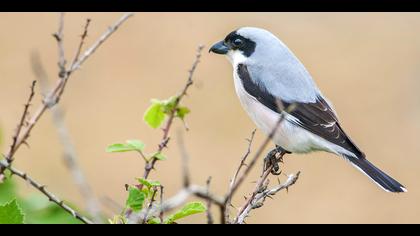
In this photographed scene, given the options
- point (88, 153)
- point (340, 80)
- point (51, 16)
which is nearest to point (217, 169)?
point (88, 153)

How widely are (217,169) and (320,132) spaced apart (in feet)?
12.8

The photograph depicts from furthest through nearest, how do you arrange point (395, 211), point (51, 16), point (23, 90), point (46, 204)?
point (51, 16)
point (23, 90)
point (395, 211)
point (46, 204)

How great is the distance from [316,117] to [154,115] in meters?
2.02

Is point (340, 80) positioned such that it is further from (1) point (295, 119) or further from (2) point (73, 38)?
(1) point (295, 119)

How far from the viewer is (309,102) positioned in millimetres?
3742

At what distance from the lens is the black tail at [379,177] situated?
330 cm

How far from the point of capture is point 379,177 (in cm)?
339

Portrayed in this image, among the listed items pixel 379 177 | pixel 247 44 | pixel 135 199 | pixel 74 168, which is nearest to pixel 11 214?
pixel 135 199

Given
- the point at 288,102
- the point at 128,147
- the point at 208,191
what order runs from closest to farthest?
the point at 208,191
the point at 128,147
the point at 288,102

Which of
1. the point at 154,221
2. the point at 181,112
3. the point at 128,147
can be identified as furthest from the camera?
the point at 181,112

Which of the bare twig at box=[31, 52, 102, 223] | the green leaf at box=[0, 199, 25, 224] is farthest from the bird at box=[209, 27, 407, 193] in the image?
the bare twig at box=[31, 52, 102, 223]

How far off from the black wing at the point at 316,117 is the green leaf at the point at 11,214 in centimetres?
230

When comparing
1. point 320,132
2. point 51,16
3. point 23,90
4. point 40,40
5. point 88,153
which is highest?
point 51,16

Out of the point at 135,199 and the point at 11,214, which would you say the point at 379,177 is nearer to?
the point at 135,199
